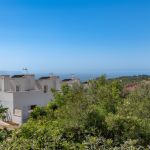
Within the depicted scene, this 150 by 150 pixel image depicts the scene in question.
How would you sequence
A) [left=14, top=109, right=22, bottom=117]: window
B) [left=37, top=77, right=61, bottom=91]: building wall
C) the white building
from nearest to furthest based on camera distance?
[left=14, top=109, right=22, bottom=117]: window
the white building
[left=37, top=77, right=61, bottom=91]: building wall

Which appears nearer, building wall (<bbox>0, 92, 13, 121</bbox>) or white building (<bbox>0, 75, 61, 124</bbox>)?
white building (<bbox>0, 75, 61, 124</bbox>)

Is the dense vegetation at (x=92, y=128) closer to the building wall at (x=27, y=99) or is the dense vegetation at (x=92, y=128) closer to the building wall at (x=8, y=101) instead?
the building wall at (x=27, y=99)

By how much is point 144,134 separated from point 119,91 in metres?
7.15

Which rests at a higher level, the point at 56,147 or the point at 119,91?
the point at 119,91

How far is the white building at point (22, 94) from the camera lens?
3356 centimetres

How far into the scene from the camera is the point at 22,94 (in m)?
35.0

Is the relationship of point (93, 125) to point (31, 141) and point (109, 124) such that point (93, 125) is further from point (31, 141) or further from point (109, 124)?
point (31, 141)

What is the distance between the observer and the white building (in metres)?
33.6

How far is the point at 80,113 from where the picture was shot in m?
15.6

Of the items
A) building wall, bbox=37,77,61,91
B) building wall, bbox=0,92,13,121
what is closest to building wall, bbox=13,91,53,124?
building wall, bbox=0,92,13,121

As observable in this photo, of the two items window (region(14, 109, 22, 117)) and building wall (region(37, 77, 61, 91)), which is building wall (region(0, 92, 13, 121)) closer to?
window (region(14, 109, 22, 117))

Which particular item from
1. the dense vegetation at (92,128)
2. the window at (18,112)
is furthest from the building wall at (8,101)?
the dense vegetation at (92,128)

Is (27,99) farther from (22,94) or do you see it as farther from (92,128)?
(92,128)

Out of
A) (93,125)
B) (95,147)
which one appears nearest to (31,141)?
(95,147)
